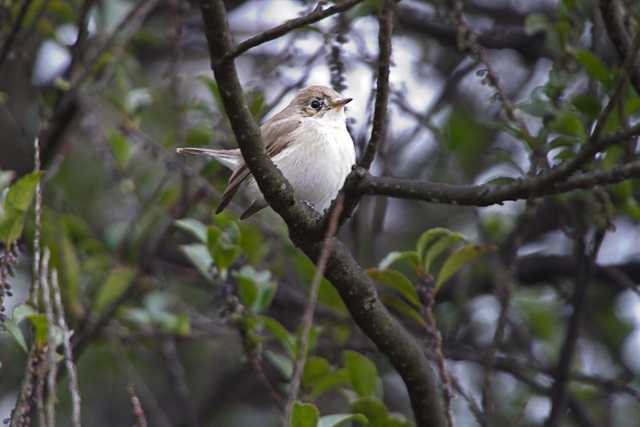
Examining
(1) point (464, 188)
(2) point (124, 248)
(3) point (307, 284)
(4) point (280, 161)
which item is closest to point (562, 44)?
(4) point (280, 161)

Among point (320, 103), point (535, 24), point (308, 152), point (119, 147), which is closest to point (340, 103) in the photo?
point (320, 103)

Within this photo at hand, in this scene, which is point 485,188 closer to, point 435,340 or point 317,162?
point 435,340

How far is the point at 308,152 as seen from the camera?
15.5 ft

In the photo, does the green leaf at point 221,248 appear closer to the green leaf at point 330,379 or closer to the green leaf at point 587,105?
the green leaf at point 330,379

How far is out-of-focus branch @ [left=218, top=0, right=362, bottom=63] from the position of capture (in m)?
2.70

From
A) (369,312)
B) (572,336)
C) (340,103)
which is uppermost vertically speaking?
(340,103)

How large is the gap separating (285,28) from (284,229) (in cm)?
302

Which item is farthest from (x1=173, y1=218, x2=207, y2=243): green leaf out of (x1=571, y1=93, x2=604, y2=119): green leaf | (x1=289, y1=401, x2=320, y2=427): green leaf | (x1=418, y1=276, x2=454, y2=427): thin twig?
(x1=571, y1=93, x2=604, y2=119): green leaf

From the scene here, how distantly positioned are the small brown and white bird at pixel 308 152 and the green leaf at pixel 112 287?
1.03 m

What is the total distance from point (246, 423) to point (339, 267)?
432cm

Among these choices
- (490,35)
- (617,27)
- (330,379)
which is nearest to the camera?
(617,27)

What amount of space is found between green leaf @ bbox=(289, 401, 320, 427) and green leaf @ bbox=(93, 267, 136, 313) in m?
2.49

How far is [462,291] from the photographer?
6164 millimetres

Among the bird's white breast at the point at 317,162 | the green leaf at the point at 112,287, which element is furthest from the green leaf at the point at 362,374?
the green leaf at the point at 112,287
